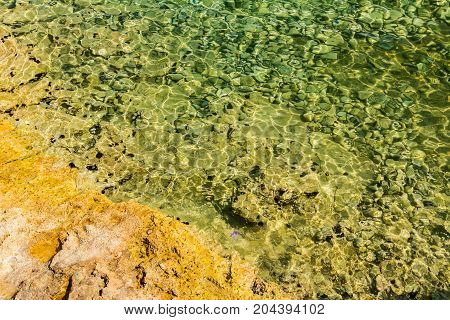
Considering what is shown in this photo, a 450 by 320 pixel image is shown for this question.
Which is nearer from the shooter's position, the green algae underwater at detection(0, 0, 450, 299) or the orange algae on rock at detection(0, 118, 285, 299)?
the orange algae on rock at detection(0, 118, 285, 299)

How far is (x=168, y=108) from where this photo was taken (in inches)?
289

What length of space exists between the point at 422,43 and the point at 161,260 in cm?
610

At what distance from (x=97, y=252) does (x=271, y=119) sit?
132 inches

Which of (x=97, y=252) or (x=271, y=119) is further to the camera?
(x=271, y=119)

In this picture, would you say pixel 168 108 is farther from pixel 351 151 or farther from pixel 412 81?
pixel 412 81

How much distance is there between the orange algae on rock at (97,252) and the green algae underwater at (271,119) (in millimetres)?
342

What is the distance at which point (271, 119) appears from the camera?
23.6 feet

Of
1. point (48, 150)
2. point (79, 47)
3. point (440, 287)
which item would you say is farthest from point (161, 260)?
point (79, 47)

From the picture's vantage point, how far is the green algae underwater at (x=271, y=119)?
18.4 ft

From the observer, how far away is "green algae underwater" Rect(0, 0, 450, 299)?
18.4 feet

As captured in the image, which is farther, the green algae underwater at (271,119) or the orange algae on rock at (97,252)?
the green algae underwater at (271,119)

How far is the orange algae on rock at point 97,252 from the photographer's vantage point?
485cm

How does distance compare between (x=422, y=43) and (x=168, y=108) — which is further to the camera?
(x=422, y=43)

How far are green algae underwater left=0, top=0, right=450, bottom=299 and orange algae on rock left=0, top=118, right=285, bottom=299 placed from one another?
34cm
